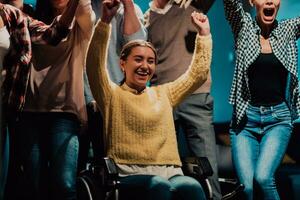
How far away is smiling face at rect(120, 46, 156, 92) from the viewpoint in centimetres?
326

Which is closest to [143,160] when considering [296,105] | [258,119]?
[258,119]

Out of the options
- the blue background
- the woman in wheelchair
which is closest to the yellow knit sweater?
the woman in wheelchair

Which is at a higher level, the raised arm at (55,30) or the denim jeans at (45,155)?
the raised arm at (55,30)

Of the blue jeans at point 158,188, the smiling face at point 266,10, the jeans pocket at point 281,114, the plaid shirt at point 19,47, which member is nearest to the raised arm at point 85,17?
the plaid shirt at point 19,47

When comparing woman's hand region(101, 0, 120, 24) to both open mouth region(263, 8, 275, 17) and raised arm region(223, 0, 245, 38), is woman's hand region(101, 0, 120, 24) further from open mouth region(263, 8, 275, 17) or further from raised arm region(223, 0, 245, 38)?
open mouth region(263, 8, 275, 17)

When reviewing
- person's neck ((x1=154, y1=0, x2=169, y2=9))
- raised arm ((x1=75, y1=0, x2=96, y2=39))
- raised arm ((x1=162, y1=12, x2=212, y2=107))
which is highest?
person's neck ((x1=154, y1=0, x2=169, y2=9))

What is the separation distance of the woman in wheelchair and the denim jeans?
21 cm

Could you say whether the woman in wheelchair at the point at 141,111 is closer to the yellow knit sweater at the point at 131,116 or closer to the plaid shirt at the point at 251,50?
the yellow knit sweater at the point at 131,116

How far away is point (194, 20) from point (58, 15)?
72cm

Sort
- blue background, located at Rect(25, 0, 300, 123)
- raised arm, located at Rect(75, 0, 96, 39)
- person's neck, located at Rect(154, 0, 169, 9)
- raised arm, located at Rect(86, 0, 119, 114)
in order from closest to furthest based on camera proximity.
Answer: raised arm, located at Rect(86, 0, 119, 114), raised arm, located at Rect(75, 0, 96, 39), person's neck, located at Rect(154, 0, 169, 9), blue background, located at Rect(25, 0, 300, 123)

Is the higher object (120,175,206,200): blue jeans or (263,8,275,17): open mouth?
(263,8,275,17): open mouth

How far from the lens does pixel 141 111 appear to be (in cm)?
324

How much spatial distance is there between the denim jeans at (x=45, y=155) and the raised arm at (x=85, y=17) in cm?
44

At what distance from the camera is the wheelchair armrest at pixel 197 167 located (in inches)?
125
